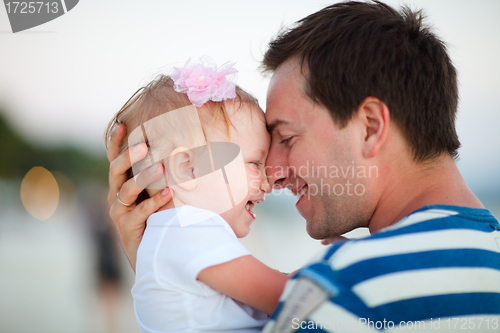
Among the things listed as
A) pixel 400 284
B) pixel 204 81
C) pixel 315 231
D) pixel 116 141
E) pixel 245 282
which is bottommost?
pixel 315 231

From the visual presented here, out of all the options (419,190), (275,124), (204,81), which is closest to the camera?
(419,190)

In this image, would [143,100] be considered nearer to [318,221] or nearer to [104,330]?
[318,221]

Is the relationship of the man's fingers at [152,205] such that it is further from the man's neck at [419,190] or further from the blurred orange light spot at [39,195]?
the blurred orange light spot at [39,195]

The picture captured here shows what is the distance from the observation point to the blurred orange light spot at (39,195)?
1913 cm

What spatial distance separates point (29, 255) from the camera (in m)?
12.0

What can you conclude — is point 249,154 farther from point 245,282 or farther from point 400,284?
point 400,284

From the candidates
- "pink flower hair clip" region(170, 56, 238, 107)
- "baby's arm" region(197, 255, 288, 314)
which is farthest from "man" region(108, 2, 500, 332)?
→ "baby's arm" region(197, 255, 288, 314)

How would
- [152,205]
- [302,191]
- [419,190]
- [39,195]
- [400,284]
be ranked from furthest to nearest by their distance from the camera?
[39,195]
[302,191]
[152,205]
[419,190]
[400,284]

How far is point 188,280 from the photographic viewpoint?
1515 millimetres

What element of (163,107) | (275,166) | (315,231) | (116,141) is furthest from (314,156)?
(116,141)

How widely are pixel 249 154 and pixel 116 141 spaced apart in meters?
0.76

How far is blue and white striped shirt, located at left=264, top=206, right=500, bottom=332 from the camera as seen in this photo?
1092mm

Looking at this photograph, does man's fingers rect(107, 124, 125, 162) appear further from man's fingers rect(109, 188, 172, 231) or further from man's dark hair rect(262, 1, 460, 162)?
man's dark hair rect(262, 1, 460, 162)

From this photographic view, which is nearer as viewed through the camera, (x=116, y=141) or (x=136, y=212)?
(x=136, y=212)
